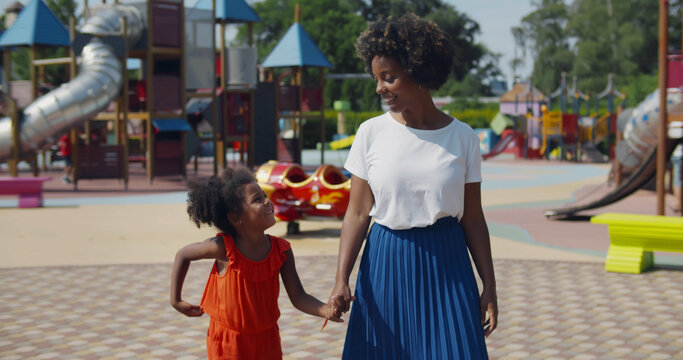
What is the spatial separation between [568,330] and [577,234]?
5.66 metres

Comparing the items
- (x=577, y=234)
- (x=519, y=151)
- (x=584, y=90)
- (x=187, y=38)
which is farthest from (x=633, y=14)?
(x=577, y=234)

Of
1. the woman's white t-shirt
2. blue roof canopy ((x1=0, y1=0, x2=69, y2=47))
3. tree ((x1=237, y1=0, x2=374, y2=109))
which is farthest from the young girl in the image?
tree ((x1=237, y1=0, x2=374, y2=109))

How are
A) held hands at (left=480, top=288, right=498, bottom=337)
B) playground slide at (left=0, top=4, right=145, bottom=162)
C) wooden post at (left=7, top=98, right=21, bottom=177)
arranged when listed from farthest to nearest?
1. playground slide at (left=0, top=4, right=145, bottom=162)
2. wooden post at (left=7, top=98, right=21, bottom=177)
3. held hands at (left=480, top=288, right=498, bottom=337)

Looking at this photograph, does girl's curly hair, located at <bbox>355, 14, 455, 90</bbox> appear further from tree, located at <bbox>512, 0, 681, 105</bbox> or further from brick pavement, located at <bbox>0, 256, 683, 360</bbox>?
tree, located at <bbox>512, 0, 681, 105</bbox>

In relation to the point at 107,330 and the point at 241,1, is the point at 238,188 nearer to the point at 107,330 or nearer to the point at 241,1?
the point at 107,330

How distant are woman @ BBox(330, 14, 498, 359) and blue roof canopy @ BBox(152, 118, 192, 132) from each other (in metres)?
18.4

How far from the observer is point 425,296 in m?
2.98

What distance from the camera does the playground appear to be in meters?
5.77

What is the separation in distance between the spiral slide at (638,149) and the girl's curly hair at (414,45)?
10090 millimetres

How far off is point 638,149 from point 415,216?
15059 mm

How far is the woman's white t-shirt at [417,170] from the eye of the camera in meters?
2.90

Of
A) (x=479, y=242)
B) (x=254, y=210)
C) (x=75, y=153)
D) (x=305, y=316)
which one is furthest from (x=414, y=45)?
(x=75, y=153)

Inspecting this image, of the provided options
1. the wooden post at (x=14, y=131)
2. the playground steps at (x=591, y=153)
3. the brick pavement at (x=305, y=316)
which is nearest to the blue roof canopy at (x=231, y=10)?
the wooden post at (x=14, y=131)

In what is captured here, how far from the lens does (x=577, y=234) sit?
11.2 meters
